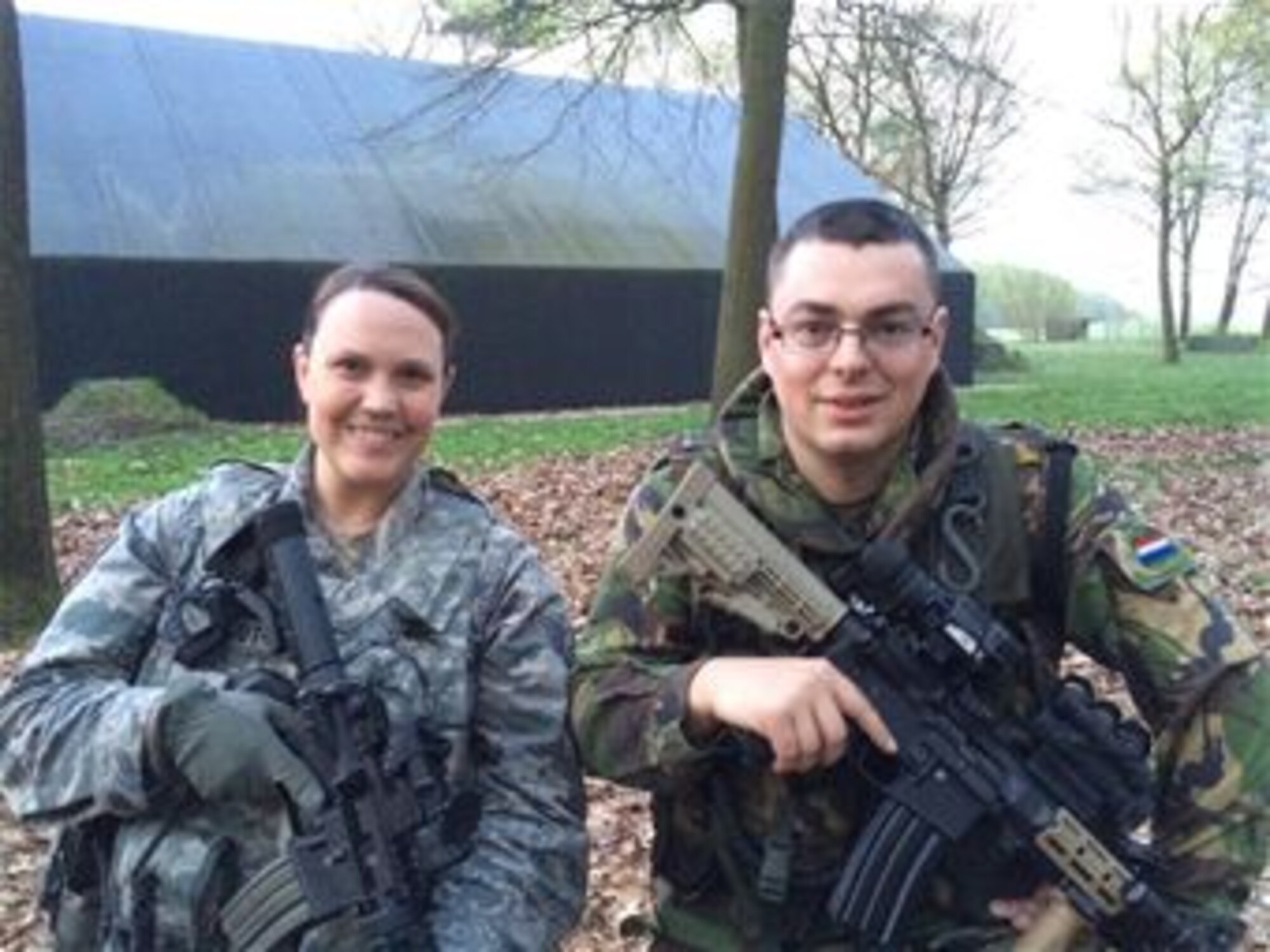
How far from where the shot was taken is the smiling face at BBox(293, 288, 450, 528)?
298 cm

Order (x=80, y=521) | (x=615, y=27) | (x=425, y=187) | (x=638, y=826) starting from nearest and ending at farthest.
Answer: (x=638, y=826) < (x=80, y=521) < (x=615, y=27) < (x=425, y=187)

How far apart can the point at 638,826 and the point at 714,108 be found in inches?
986

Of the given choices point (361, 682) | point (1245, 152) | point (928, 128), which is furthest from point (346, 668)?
point (1245, 152)

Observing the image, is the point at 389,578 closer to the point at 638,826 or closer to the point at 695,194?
the point at 638,826

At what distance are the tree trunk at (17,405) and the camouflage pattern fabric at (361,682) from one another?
5263 mm

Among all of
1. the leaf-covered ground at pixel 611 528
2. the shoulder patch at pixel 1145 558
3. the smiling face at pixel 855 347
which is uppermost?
the smiling face at pixel 855 347

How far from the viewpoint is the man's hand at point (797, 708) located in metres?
2.50

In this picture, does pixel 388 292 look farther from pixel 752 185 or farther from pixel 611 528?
pixel 752 185

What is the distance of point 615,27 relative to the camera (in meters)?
13.5

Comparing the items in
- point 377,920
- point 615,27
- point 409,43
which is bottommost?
point 377,920

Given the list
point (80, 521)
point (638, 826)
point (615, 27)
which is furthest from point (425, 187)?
point (638, 826)

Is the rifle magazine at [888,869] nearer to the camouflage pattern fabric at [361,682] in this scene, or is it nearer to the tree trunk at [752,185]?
the camouflage pattern fabric at [361,682]

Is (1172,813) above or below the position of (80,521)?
above

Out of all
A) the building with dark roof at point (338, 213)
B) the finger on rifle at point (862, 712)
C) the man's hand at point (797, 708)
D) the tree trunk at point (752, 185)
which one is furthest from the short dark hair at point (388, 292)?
the building with dark roof at point (338, 213)
